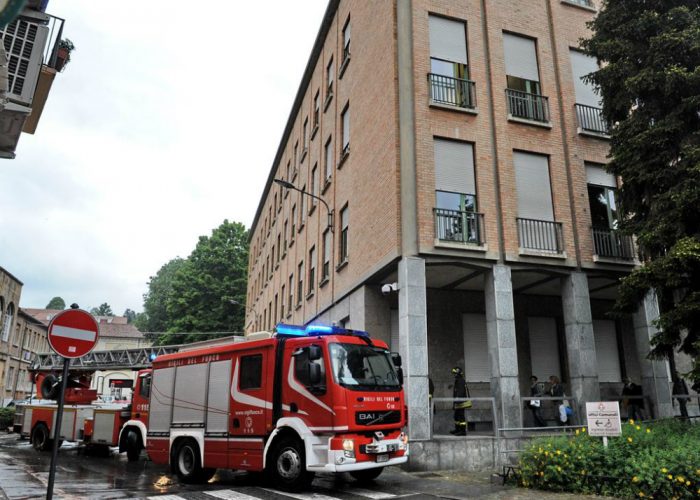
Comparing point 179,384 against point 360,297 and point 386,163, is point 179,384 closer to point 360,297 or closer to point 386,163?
point 360,297

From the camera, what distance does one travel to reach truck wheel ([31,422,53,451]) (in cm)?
1930

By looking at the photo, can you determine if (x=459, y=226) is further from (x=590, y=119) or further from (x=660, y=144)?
(x=590, y=119)

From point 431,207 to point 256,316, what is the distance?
29.6 m

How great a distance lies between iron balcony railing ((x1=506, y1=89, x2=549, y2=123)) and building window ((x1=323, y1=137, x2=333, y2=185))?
7996 millimetres

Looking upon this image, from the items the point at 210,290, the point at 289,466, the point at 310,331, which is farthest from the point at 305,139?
the point at 210,290

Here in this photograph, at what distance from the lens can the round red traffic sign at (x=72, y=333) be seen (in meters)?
7.70

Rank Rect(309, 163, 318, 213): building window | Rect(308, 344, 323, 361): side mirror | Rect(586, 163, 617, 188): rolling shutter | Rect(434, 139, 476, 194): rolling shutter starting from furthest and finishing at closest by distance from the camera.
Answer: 1. Rect(309, 163, 318, 213): building window
2. Rect(586, 163, 617, 188): rolling shutter
3. Rect(434, 139, 476, 194): rolling shutter
4. Rect(308, 344, 323, 361): side mirror

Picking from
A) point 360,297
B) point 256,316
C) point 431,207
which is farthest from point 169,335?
point 431,207

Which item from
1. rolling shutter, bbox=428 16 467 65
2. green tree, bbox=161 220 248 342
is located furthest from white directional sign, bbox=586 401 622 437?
green tree, bbox=161 220 248 342

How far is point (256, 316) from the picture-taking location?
138ft

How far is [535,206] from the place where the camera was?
1591cm

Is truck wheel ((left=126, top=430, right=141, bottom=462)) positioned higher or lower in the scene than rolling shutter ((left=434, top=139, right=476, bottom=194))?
lower

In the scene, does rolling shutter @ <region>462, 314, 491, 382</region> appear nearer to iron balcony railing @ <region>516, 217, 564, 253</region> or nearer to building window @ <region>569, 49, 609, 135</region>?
iron balcony railing @ <region>516, 217, 564, 253</region>

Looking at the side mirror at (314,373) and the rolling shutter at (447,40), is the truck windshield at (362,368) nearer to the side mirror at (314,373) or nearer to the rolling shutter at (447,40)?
the side mirror at (314,373)
